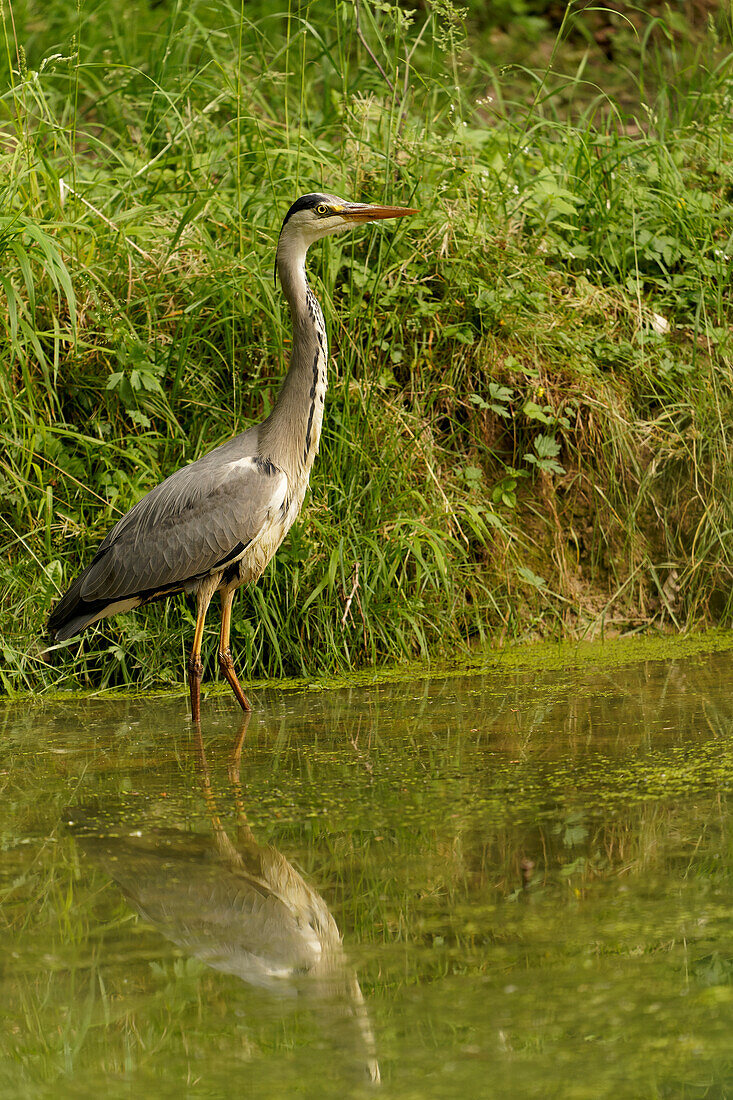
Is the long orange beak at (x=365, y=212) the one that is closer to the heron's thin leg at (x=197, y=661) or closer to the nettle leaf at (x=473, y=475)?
the nettle leaf at (x=473, y=475)

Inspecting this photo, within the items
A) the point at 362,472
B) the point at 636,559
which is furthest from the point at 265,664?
the point at 636,559

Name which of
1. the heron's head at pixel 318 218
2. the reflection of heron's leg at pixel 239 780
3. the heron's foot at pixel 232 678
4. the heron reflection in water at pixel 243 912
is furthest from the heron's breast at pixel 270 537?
the heron reflection in water at pixel 243 912

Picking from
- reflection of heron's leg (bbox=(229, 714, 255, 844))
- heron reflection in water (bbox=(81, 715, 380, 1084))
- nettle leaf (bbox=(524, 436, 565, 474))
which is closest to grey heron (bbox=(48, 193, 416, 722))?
reflection of heron's leg (bbox=(229, 714, 255, 844))

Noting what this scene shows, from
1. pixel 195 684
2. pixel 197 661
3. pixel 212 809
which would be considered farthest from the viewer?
pixel 197 661

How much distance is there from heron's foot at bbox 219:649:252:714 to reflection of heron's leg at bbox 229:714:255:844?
69 mm

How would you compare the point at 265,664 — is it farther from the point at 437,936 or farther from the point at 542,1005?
the point at 542,1005

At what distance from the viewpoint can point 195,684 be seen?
4.48m

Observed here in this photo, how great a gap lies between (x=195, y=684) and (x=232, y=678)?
0.49 feet

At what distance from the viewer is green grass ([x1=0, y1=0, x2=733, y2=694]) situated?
5.07 m

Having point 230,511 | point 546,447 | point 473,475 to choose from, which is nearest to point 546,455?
point 546,447

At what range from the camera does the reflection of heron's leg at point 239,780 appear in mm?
3092

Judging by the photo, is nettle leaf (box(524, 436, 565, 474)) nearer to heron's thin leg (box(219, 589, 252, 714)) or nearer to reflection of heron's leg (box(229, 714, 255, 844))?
heron's thin leg (box(219, 589, 252, 714))

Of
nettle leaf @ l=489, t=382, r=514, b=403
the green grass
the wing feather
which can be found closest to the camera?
the wing feather

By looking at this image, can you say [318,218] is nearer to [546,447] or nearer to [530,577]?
[546,447]
